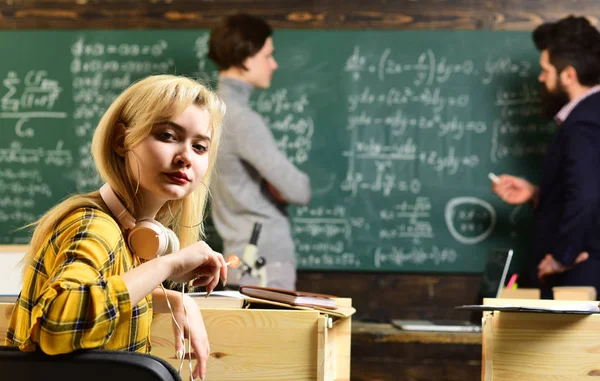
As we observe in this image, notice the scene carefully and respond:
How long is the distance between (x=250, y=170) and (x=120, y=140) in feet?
9.15

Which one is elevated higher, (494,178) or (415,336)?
(494,178)

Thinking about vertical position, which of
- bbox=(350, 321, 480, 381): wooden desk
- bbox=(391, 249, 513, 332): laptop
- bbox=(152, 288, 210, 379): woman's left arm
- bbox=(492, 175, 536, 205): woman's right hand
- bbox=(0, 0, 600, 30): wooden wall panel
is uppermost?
bbox=(0, 0, 600, 30): wooden wall panel

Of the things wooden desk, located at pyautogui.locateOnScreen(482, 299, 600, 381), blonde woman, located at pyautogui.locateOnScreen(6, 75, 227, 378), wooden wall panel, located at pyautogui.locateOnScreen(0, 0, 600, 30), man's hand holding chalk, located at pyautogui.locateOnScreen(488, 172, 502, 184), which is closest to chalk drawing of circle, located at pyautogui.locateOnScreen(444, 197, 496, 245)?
man's hand holding chalk, located at pyautogui.locateOnScreen(488, 172, 502, 184)

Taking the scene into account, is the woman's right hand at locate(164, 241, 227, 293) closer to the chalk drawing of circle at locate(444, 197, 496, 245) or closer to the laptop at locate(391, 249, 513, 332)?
the laptop at locate(391, 249, 513, 332)

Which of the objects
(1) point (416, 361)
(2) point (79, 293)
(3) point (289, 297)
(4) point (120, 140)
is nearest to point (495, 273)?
(1) point (416, 361)

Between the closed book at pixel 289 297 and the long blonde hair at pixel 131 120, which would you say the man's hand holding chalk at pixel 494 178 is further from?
the long blonde hair at pixel 131 120

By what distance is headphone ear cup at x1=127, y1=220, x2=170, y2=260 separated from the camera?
1203 millimetres

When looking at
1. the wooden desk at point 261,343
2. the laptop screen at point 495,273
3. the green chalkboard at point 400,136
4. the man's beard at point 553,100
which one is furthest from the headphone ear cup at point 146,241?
the man's beard at point 553,100

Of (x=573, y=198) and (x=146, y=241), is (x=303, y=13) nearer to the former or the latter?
(x=573, y=198)

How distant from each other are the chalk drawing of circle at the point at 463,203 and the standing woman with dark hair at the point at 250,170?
2.47 feet

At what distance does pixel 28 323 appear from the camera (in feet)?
3.63

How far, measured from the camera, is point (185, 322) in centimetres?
138

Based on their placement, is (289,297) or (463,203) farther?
(463,203)

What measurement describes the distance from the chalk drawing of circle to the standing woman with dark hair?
753mm
